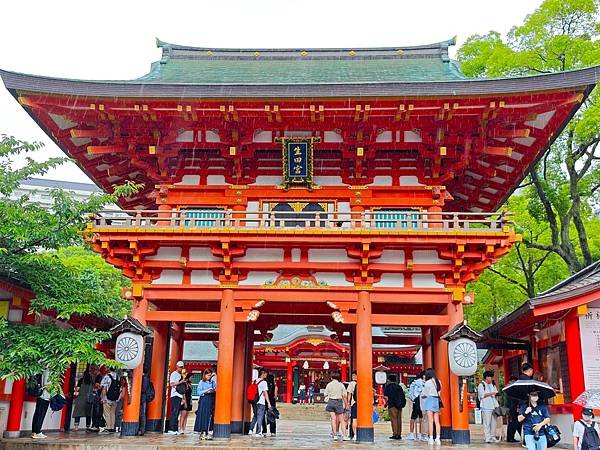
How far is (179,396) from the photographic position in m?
13.5

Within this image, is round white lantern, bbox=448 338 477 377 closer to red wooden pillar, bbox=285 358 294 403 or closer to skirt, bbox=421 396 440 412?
skirt, bbox=421 396 440 412

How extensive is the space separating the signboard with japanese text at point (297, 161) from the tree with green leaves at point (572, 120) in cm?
1174

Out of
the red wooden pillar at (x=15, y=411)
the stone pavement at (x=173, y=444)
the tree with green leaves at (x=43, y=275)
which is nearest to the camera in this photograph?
the tree with green leaves at (x=43, y=275)

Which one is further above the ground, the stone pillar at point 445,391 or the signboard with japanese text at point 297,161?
the signboard with japanese text at point 297,161

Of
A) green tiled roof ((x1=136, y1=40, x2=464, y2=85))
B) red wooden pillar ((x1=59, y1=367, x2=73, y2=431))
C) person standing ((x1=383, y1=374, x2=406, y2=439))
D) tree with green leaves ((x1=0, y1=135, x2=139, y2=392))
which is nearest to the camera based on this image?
tree with green leaves ((x1=0, y1=135, x2=139, y2=392))

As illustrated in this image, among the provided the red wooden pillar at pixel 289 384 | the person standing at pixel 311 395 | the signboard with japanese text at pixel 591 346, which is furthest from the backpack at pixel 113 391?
the person standing at pixel 311 395

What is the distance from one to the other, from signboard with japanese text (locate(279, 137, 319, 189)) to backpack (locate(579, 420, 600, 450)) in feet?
25.8

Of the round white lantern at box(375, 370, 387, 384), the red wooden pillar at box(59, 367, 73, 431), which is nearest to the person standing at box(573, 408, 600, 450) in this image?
the red wooden pillar at box(59, 367, 73, 431)

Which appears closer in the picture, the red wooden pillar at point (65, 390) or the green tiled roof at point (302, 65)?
the red wooden pillar at point (65, 390)

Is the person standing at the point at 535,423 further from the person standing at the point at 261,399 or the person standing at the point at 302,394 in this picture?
the person standing at the point at 302,394

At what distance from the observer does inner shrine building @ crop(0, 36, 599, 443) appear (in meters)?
12.5

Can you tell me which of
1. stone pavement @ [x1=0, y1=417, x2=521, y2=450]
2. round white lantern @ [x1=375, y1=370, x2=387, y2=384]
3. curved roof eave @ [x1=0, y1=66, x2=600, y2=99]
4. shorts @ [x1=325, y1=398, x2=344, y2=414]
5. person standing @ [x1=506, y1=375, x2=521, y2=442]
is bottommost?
stone pavement @ [x1=0, y1=417, x2=521, y2=450]

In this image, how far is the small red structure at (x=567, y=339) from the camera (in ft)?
38.3

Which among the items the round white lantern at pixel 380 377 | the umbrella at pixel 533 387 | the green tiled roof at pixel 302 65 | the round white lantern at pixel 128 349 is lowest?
the umbrella at pixel 533 387
